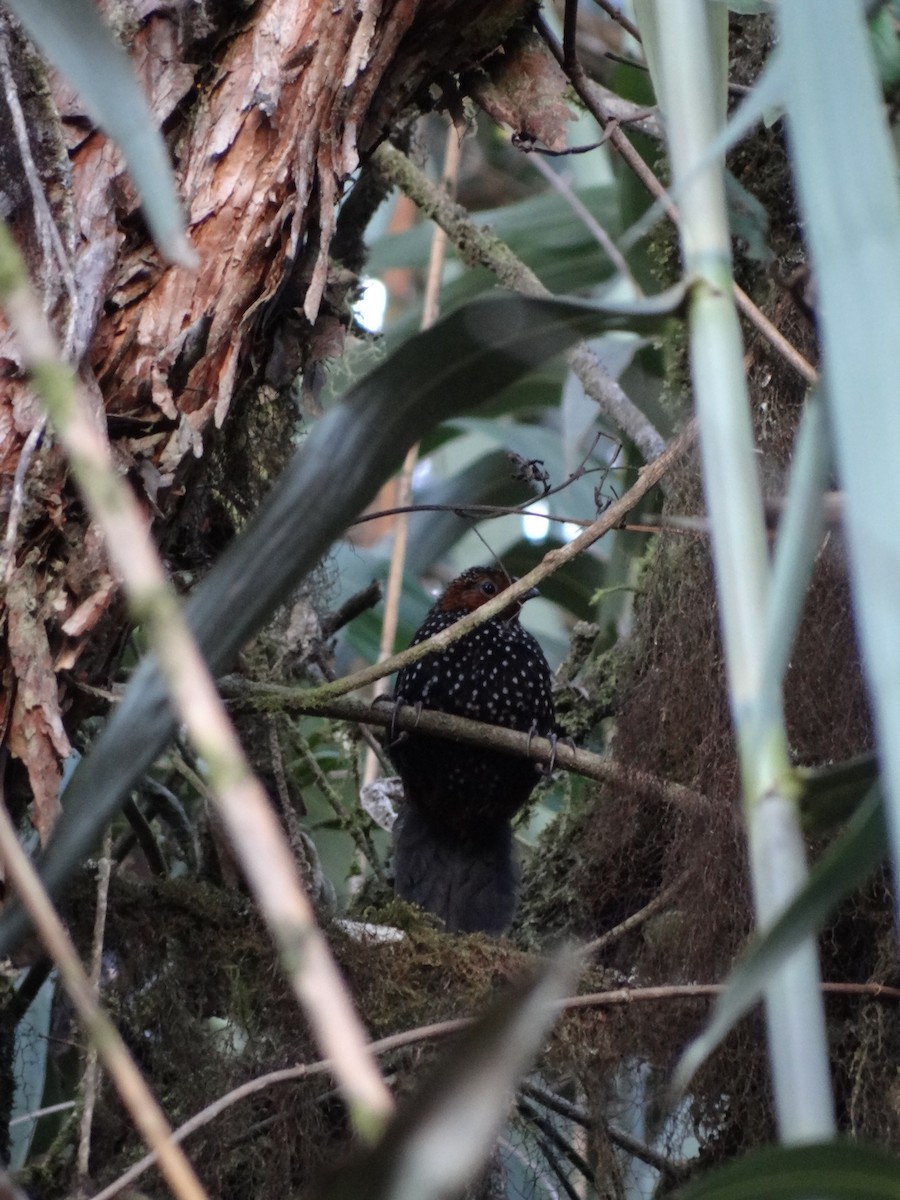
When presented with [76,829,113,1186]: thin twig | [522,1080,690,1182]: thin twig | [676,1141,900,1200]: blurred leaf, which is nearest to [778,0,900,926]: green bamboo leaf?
[676,1141,900,1200]: blurred leaf

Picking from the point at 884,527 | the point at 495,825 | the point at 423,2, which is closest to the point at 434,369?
the point at 884,527

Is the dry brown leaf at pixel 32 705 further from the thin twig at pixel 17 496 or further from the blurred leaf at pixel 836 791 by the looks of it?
the blurred leaf at pixel 836 791

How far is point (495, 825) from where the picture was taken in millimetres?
3592

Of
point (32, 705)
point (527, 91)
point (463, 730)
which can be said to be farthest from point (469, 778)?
point (32, 705)

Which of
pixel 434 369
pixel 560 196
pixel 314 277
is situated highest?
pixel 560 196

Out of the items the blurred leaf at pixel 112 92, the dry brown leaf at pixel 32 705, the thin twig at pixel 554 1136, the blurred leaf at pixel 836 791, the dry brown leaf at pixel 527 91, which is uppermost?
the dry brown leaf at pixel 527 91

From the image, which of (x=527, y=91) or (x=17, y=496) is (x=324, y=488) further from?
(x=527, y=91)

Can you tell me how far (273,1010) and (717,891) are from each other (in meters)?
0.73

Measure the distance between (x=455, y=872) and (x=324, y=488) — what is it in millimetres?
2792

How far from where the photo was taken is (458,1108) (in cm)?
48

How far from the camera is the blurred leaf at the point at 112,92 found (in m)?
0.62

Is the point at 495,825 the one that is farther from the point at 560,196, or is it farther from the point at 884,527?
the point at 884,527

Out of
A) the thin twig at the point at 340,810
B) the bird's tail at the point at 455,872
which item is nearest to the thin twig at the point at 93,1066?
the thin twig at the point at 340,810

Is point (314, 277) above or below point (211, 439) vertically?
above
